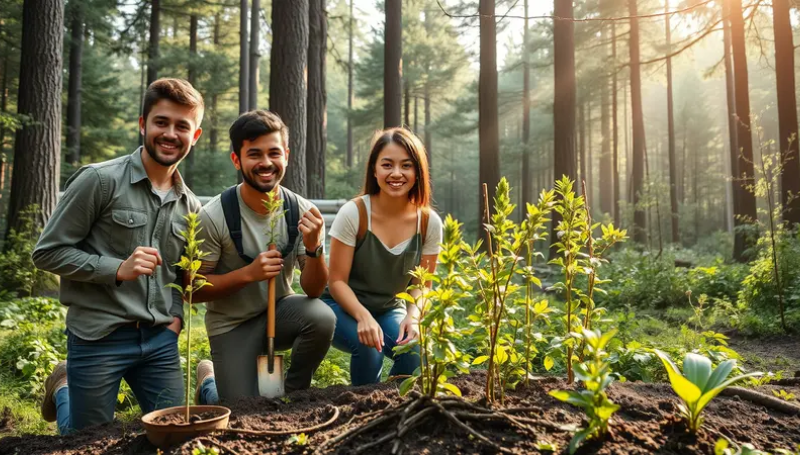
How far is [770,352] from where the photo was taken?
17.6 feet

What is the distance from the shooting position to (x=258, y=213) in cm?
335

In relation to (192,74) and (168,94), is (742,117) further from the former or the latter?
(192,74)

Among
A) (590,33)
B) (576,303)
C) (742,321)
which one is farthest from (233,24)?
(576,303)

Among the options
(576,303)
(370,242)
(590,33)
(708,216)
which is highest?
(590,33)

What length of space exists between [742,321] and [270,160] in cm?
604

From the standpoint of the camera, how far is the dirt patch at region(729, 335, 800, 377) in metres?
4.64

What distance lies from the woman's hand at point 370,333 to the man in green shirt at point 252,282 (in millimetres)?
315

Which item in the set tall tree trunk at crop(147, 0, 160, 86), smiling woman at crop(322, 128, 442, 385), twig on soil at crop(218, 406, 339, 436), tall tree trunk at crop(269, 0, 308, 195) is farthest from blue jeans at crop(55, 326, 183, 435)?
tall tree trunk at crop(147, 0, 160, 86)

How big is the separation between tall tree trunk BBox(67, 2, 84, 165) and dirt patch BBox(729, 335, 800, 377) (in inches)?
726

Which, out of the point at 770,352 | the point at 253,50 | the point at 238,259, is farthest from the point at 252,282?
the point at 253,50

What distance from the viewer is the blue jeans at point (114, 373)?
9.67ft

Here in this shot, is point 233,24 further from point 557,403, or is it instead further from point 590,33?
point 557,403

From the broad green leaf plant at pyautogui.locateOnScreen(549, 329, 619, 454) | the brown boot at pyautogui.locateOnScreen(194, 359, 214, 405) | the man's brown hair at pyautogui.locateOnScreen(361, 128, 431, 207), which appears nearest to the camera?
the broad green leaf plant at pyautogui.locateOnScreen(549, 329, 619, 454)

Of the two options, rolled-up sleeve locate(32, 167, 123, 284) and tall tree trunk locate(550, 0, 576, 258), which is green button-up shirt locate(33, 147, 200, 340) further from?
Answer: tall tree trunk locate(550, 0, 576, 258)
